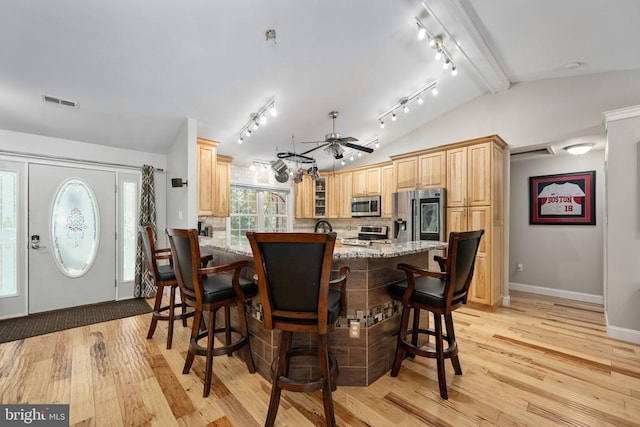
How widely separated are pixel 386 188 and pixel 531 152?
2310 millimetres

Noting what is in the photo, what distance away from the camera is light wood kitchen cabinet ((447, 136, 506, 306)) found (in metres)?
3.80

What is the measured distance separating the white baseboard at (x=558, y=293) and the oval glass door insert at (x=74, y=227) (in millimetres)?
6925

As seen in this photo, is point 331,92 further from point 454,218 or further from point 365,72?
point 454,218

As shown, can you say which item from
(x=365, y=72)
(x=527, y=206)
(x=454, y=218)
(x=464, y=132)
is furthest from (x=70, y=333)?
(x=527, y=206)

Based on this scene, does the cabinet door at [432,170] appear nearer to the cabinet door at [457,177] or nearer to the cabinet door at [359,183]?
the cabinet door at [457,177]

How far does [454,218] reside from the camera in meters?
4.12

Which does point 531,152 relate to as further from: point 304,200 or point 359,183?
point 304,200

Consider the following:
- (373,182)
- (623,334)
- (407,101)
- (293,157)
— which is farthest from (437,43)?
(623,334)

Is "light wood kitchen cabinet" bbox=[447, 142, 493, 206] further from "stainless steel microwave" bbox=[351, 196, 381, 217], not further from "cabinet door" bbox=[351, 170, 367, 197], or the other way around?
"cabinet door" bbox=[351, 170, 367, 197]

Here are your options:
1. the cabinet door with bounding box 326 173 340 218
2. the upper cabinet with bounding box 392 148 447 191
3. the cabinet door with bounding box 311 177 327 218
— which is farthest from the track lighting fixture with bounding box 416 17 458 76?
the cabinet door with bounding box 311 177 327 218

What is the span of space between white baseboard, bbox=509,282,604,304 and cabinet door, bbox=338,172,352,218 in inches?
130

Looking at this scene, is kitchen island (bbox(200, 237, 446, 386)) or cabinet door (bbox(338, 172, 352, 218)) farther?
cabinet door (bbox(338, 172, 352, 218))

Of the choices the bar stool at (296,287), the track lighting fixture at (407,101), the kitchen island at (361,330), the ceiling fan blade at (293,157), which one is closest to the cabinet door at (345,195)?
the track lighting fixture at (407,101)

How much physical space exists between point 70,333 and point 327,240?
343 cm
